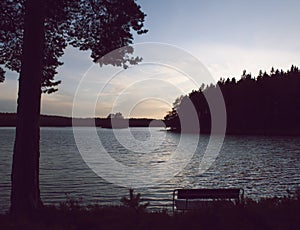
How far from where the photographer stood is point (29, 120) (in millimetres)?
10477

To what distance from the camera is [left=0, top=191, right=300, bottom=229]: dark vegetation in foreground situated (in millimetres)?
8047

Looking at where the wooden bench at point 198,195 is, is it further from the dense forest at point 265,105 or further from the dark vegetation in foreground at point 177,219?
the dense forest at point 265,105

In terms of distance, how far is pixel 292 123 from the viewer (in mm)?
130125

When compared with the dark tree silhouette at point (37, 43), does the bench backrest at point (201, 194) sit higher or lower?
lower

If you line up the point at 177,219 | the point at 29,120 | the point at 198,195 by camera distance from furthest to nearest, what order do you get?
the point at 198,195, the point at 29,120, the point at 177,219

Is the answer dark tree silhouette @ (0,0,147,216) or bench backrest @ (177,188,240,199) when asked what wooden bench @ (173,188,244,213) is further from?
dark tree silhouette @ (0,0,147,216)

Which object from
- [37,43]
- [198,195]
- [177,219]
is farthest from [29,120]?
[198,195]

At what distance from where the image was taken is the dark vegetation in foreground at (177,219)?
8047 mm

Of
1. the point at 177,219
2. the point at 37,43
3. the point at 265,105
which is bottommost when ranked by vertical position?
Result: the point at 177,219

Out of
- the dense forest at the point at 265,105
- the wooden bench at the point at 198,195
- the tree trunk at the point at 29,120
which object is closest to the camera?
the tree trunk at the point at 29,120

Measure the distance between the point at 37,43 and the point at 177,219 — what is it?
592 centimetres

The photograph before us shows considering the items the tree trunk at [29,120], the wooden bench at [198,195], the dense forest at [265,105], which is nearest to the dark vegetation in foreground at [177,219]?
the tree trunk at [29,120]

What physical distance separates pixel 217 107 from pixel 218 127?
61.8 ft

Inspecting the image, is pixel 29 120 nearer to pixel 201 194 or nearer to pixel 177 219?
pixel 177 219
